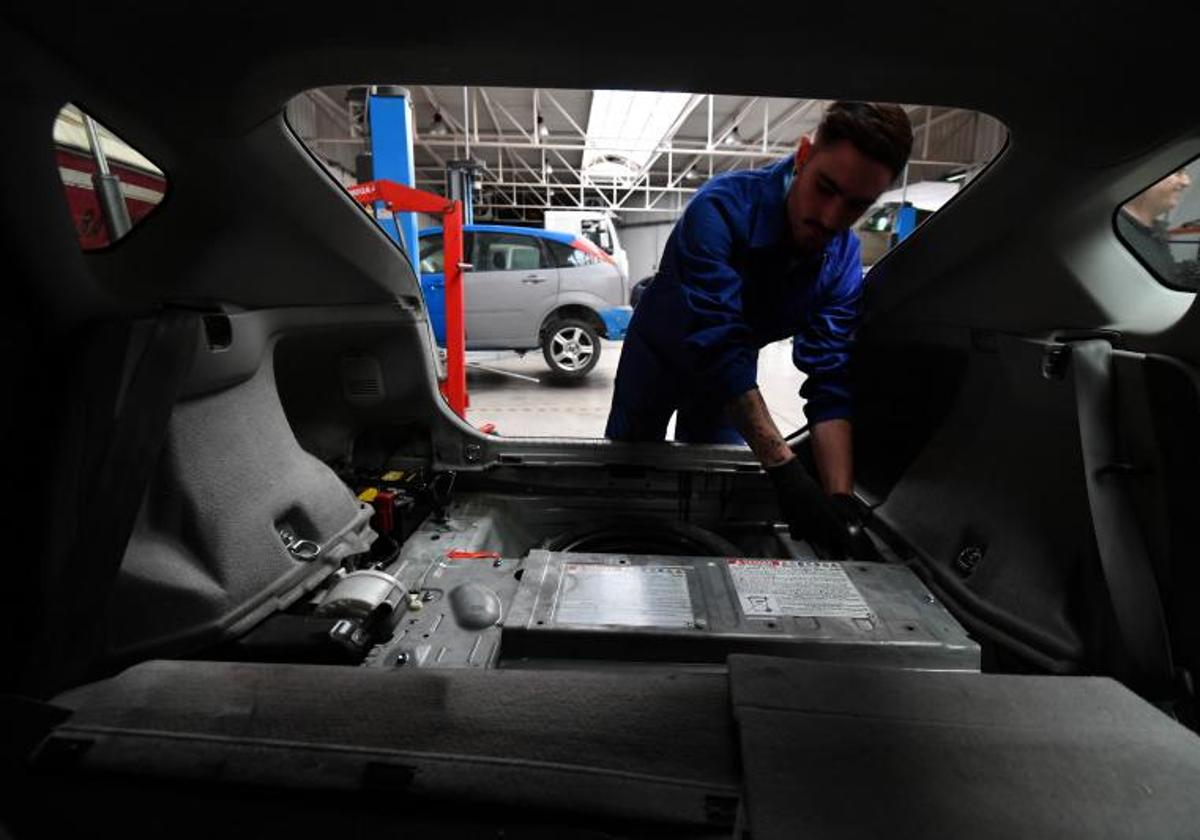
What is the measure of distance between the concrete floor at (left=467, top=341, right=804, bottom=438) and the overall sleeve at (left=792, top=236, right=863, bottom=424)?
1.88 meters

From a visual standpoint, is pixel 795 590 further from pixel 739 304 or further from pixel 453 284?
pixel 453 284

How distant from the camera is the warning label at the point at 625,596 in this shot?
3.44 ft

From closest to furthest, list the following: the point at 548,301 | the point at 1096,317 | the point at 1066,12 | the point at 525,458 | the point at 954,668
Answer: the point at 1066,12
the point at 954,668
the point at 1096,317
the point at 525,458
the point at 548,301

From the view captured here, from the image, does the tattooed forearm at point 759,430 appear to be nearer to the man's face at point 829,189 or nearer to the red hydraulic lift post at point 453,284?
the man's face at point 829,189

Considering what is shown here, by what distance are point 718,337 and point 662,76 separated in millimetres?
789

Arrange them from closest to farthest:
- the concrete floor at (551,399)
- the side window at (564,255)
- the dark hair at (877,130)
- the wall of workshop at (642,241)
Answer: the dark hair at (877,130) → the concrete floor at (551,399) → the side window at (564,255) → the wall of workshop at (642,241)

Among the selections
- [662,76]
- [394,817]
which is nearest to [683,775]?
[394,817]

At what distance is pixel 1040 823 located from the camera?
551 mm

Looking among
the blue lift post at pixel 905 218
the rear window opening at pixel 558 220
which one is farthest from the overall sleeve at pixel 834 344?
the blue lift post at pixel 905 218

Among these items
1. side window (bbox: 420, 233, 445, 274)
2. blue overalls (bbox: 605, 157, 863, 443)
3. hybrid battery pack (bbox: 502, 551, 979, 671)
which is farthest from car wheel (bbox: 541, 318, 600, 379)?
hybrid battery pack (bbox: 502, 551, 979, 671)

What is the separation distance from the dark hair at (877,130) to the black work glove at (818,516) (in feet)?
2.50

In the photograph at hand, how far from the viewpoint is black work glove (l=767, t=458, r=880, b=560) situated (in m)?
1.49

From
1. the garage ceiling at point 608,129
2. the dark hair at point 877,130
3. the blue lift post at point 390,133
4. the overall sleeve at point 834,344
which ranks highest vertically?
the garage ceiling at point 608,129

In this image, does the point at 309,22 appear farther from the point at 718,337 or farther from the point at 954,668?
the point at 954,668
